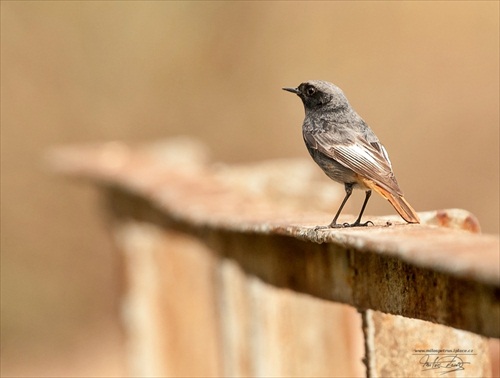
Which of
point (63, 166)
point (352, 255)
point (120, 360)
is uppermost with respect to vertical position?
point (63, 166)

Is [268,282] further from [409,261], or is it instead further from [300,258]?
[409,261]

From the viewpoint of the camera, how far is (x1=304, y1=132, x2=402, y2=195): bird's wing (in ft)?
16.7

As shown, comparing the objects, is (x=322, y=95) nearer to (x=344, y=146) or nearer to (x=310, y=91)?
(x=310, y=91)

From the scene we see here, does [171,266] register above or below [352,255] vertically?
above

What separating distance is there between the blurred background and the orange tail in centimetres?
915

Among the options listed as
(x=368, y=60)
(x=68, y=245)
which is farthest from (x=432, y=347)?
(x=368, y=60)

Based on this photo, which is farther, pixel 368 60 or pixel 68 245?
pixel 368 60

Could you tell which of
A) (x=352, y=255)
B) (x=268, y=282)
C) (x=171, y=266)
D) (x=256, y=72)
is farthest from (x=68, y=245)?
(x=352, y=255)

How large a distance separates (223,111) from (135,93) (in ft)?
5.56

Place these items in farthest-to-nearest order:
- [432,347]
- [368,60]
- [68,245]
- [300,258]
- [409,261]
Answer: [368,60] → [68,245] → [300,258] → [432,347] → [409,261]

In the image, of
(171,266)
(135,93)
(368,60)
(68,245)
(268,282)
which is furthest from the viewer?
(135,93)

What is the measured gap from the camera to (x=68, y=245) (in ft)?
61.1

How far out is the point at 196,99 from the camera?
21.4 meters
